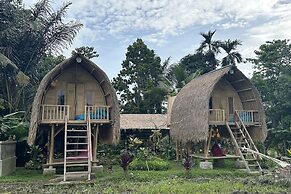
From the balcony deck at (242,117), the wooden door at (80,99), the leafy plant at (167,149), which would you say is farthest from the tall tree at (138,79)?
the wooden door at (80,99)

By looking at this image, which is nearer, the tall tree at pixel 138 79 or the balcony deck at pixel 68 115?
the balcony deck at pixel 68 115

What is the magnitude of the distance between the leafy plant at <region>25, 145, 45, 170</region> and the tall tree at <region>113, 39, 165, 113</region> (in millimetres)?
11839

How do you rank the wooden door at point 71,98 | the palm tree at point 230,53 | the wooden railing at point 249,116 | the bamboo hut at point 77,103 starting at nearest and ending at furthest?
the bamboo hut at point 77,103
the wooden door at point 71,98
the wooden railing at point 249,116
the palm tree at point 230,53

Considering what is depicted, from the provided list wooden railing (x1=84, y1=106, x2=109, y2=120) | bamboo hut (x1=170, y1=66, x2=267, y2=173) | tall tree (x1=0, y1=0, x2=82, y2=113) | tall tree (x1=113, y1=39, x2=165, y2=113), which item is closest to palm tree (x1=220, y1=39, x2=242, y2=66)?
tall tree (x1=113, y1=39, x2=165, y2=113)

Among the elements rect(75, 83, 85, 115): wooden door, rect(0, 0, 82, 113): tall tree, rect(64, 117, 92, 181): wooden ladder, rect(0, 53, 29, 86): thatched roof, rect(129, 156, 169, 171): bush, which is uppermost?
rect(0, 0, 82, 113): tall tree

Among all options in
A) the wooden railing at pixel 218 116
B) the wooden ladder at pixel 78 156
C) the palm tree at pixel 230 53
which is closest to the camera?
the wooden ladder at pixel 78 156

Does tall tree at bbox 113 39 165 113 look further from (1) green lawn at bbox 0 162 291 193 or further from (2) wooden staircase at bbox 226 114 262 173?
(1) green lawn at bbox 0 162 291 193

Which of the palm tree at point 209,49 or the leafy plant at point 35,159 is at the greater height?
the palm tree at point 209,49

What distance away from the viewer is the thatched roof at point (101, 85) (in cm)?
1059

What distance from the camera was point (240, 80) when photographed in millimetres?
14000

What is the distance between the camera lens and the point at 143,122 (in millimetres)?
18078

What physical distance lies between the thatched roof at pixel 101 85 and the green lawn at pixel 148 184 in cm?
160

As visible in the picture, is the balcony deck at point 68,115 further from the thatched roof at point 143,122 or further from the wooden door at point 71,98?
the thatched roof at point 143,122

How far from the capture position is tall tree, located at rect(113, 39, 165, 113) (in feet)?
78.9
